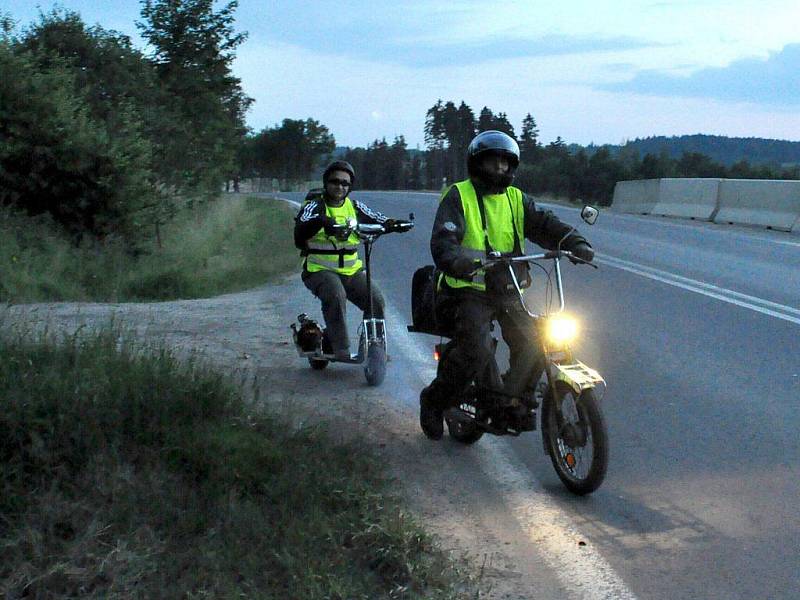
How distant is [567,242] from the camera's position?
573 cm

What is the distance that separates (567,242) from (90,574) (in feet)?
9.86

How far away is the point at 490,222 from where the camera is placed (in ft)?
19.3

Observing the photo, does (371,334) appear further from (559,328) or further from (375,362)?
(559,328)

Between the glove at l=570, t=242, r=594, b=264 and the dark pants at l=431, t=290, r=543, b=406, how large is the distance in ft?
1.38

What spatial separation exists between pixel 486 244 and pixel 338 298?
2545 mm

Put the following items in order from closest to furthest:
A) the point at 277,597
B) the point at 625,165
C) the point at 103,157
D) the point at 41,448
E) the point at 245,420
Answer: the point at 277,597, the point at 41,448, the point at 245,420, the point at 103,157, the point at 625,165

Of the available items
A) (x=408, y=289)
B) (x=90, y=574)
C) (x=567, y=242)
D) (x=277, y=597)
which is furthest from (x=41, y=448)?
(x=408, y=289)

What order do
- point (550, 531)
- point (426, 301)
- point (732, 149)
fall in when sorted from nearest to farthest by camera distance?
1. point (550, 531)
2. point (426, 301)
3. point (732, 149)

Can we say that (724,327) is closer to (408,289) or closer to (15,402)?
(408,289)

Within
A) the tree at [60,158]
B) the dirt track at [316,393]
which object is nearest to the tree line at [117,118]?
the tree at [60,158]

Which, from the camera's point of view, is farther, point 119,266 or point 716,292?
point 119,266

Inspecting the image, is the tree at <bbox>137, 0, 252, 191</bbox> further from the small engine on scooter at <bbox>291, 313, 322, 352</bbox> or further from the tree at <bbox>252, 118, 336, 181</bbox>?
the tree at <bbox>252, 118, 336, 181</bbox>

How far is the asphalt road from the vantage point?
15.0 feet

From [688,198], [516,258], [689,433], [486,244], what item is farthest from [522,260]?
[688,198]
